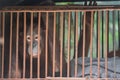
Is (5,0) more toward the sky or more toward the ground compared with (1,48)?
more toward the sky

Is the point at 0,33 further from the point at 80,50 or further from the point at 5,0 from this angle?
the point at 80,50

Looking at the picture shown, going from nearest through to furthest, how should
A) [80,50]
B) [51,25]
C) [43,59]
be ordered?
[51,25]
[43,59]
[80,50]

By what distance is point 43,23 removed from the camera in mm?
2086

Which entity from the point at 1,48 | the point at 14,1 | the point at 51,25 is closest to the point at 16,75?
the point at 1,48

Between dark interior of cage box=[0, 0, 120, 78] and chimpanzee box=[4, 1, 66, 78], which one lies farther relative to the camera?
chimpanzee box=[4, 1, 66, 78]

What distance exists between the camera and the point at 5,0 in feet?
6.75

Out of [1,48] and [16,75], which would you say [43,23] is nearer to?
[1,48]

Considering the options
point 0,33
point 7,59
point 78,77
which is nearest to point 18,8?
point 0,33

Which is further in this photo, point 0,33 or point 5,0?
point 5,0

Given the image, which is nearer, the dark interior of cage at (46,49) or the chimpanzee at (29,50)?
the dark interior of cage at (46,49)

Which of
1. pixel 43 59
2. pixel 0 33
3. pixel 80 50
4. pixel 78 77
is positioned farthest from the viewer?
pixel 80 50

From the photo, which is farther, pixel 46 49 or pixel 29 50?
pixel 29 50

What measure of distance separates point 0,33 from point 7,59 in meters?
0.20

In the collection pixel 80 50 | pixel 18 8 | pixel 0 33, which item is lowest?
pixel 80 50
